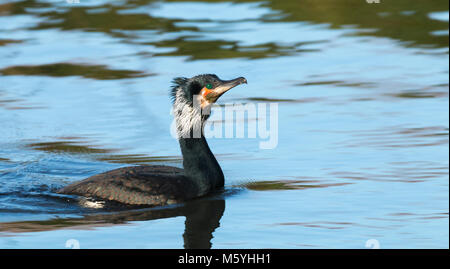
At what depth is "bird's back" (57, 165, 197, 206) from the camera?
10.1 m

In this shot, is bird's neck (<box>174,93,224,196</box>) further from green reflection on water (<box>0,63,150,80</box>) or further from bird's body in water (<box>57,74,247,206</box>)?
green reflection on water (<box>0,63,150,80</box>)

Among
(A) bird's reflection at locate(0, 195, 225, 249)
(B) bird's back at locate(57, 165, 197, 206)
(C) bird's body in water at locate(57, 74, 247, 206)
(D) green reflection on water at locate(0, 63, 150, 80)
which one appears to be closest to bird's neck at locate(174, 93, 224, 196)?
(C) bird's body in water at locate(57, 74, 247, 206)

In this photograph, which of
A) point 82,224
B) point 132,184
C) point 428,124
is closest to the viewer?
point 82,224

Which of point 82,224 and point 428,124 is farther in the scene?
point 428,124

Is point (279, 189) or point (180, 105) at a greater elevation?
point (180, 105)

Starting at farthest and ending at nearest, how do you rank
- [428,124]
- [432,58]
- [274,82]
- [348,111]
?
Answer: [432,58] < [274,82] < [348,111] < [428,124]

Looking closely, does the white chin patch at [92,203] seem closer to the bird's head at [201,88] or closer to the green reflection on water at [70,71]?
the bird's head at [201,88]

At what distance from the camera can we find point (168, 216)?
32.0 ft

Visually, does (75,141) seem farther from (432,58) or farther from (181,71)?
(432,58)

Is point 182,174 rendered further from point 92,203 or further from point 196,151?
point 92,203

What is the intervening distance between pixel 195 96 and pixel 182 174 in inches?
36.6

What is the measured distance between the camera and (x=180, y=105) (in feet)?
35.0

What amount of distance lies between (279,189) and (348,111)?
3.89m
